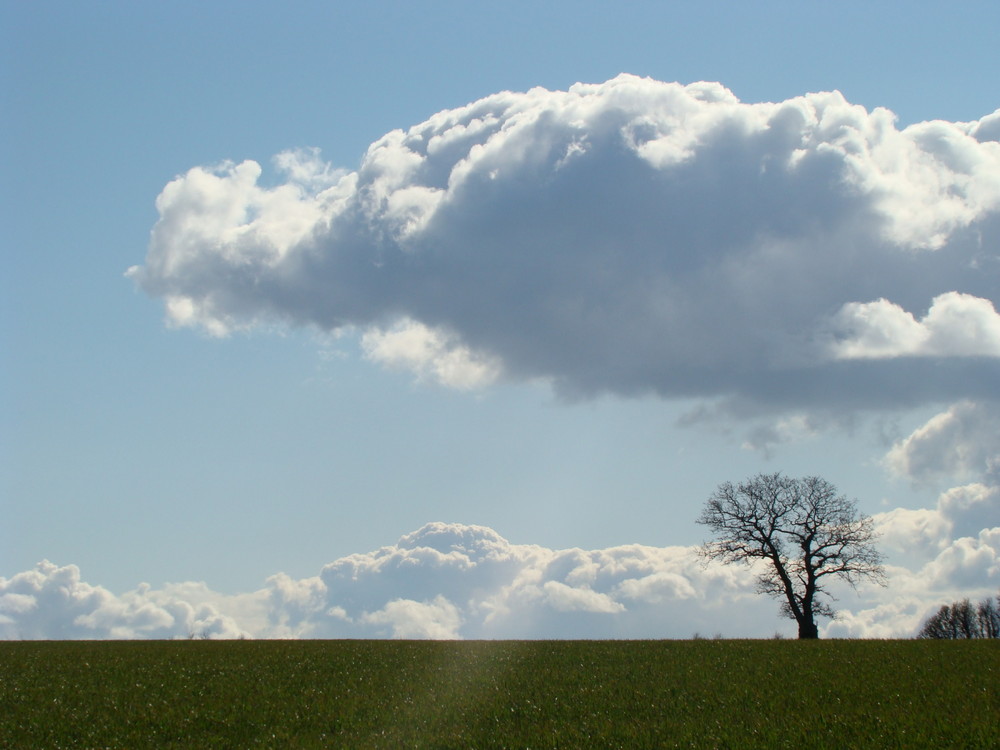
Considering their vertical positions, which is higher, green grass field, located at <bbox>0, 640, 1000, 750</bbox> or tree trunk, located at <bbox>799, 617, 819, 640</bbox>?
green grass field, located at <bbox>0, 640, 1000, 750</bbox>

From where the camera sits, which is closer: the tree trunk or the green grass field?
the green grass field

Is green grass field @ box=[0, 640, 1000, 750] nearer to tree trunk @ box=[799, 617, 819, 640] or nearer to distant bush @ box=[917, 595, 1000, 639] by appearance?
tree trunk @ box=[799, 617, 819, 640]

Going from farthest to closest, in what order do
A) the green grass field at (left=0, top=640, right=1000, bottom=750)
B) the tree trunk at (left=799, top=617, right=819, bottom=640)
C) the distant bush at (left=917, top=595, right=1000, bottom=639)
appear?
the distant bush at (left=917, top=595, right=1000, bottom=639) → the tree trunk at (left=799, top=617, right=819, bottom=640) → the green grass field at (left=0, top=640, right=1000, bottom=750)

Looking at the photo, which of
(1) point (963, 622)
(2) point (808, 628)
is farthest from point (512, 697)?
(1) point (963, 622)

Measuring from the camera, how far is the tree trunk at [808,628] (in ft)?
179

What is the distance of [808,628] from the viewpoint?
5494 cm

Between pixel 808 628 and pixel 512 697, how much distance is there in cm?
4052

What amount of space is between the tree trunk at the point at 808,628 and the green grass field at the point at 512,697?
25.6 metres

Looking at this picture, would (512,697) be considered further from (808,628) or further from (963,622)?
(963,622)

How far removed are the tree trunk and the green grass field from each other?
25.6 meters

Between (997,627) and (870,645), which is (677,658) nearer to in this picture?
(870,645)

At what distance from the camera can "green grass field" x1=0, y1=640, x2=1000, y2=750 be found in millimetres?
17969

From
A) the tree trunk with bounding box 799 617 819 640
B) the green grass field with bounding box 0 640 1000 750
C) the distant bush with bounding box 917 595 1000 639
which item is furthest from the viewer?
the distant bush with bounding box 917 595 1000 639

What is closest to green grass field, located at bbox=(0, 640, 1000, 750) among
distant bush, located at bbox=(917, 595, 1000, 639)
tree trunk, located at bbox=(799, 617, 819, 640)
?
tree trunk, located at bbox=(799, 617, 819, 640)
